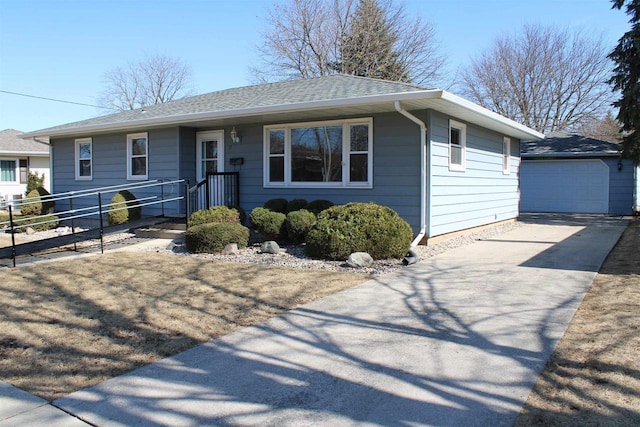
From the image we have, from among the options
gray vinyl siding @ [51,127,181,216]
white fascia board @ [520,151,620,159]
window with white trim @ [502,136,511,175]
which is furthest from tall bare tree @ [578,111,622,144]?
gray vinyl siding @ [51,127,181,216]

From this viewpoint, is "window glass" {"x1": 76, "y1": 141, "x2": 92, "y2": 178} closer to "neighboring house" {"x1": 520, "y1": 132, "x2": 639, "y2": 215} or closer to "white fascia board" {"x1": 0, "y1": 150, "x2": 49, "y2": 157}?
"white fascia board" {"x1": 0, "y1": 150, "x2": 49, "y2": 157}

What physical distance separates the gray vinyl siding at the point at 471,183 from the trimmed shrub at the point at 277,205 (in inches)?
115

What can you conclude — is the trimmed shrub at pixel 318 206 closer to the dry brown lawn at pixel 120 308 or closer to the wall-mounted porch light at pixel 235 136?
the dry brown lawn at pixel 120 308

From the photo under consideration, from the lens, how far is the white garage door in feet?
59.6

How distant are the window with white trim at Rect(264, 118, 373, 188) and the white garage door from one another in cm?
1190

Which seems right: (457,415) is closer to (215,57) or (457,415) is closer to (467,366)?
(467,366)

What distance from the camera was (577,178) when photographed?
1858 cm

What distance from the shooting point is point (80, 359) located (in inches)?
148

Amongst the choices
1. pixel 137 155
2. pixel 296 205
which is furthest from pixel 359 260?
pixel 137 155

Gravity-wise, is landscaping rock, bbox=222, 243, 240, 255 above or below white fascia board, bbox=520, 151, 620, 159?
below

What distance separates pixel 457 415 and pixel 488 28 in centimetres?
3427

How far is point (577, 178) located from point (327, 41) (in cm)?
1547

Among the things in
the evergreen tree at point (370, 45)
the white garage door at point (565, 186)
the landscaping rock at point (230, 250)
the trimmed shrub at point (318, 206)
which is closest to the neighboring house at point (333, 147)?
the trimmed shrub at point (318, 206)

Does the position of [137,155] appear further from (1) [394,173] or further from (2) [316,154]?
(1) [394,173]
